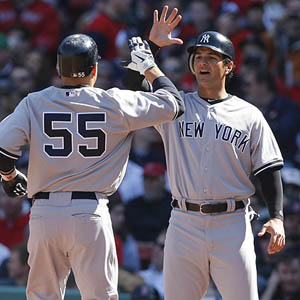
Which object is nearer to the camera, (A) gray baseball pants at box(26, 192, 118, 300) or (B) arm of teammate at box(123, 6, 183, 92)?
(A) gray baseball pants at box(26, 192, 118, 300)

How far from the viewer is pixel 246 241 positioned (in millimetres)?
5102

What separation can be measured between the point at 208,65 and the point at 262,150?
0.60 meters

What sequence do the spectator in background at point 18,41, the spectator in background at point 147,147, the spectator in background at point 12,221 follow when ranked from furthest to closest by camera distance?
1. the spectator in background at point 18,41
2. the spectator in background at point 147,147
3. the spectator in background at point 12,221

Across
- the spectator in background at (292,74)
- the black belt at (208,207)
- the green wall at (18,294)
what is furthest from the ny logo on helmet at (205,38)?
the spectator in background at (292,74)

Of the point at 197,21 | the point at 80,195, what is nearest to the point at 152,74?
the point at 80,195

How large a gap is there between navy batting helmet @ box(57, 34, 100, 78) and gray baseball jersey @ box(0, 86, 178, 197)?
10 centimetres

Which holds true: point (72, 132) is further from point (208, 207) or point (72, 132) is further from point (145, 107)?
point (208, 207)

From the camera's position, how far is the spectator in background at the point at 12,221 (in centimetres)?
838

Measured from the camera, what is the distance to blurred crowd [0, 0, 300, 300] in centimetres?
765

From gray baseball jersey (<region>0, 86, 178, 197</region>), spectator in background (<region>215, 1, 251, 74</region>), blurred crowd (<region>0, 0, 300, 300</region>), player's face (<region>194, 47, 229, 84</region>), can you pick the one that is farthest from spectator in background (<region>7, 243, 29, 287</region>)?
spectator in background (<region>215, 1, 251, 74</region>)

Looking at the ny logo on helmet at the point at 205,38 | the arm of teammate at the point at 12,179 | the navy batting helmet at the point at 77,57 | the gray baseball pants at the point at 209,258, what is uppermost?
the ny logo on helmet at the point at 205,38

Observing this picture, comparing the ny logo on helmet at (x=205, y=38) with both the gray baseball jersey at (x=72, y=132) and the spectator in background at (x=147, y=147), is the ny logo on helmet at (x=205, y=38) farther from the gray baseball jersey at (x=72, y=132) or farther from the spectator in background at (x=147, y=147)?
the spectator in background at (x=147, y=147)

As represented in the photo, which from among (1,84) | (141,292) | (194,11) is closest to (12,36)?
(1,84)

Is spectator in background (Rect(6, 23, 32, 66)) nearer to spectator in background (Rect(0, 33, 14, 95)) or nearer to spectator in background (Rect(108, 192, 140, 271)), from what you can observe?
spectator in background (Rect(0, 33, 14, 95))
